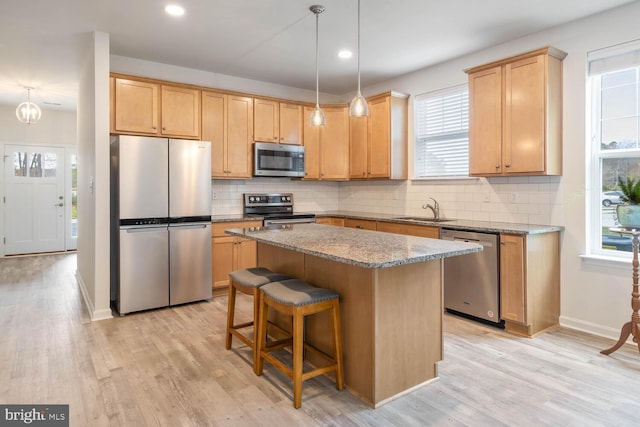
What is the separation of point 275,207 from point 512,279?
10.2ft

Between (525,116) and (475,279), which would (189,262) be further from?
(525,116)

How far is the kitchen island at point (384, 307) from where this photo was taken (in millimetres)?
2168

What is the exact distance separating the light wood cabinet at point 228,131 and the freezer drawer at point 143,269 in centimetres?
112

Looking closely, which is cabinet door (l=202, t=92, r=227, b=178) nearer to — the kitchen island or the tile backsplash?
the tile backsplash

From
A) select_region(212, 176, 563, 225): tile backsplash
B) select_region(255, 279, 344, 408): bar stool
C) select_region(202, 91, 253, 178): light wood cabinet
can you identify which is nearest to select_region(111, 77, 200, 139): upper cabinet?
select_region(202, 91, 253, 178): light wood cabinet

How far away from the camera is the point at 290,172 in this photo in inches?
203

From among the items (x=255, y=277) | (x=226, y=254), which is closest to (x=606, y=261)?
(x=255, y=277)

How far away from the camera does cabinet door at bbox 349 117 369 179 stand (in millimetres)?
5227

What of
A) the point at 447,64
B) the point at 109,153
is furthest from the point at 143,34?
the point at 447,64

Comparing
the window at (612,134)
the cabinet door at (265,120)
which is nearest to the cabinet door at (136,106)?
the cabinet door at (265,120)

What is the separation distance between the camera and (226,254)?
450 centimetres

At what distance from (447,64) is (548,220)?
6.77 ft

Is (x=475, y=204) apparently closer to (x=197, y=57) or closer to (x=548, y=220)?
(x=548, y=220)

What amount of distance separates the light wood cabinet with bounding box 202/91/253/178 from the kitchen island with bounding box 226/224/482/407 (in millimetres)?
2353
